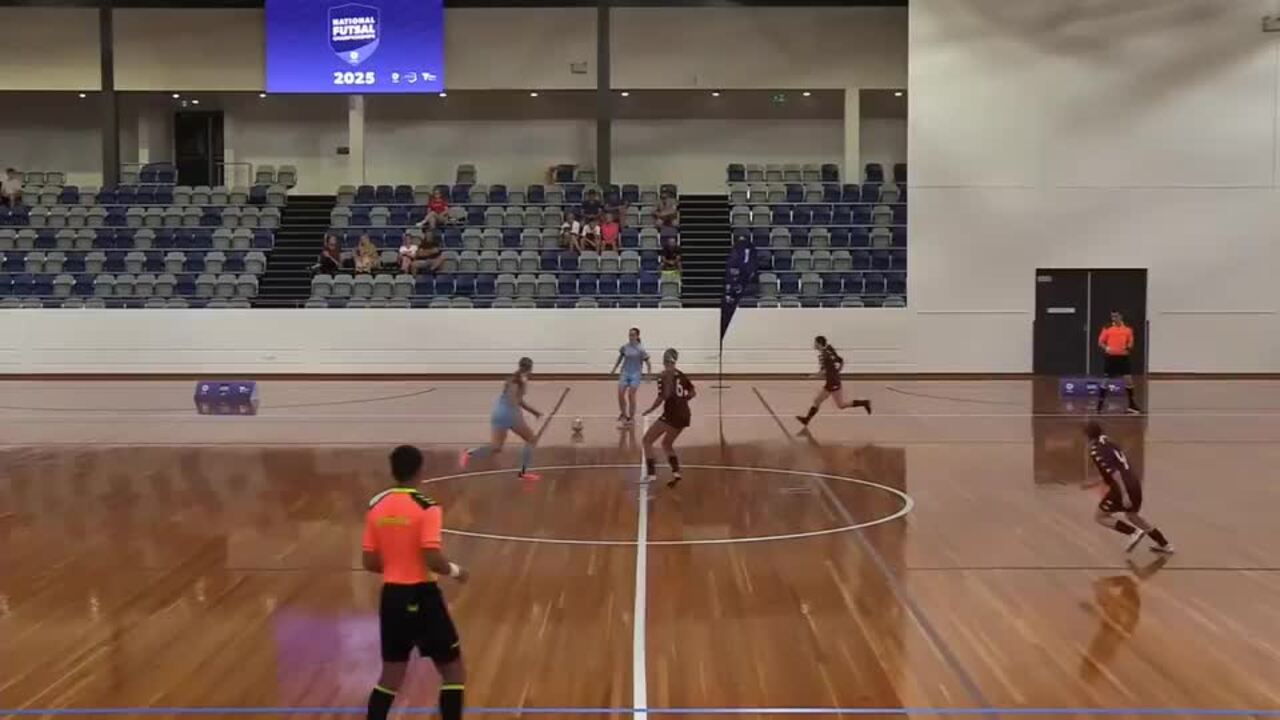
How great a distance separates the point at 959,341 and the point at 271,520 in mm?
19871

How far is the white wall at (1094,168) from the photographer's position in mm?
26719

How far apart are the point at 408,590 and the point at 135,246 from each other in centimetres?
2660

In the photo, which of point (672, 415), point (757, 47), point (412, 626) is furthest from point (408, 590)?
point (757, 47)

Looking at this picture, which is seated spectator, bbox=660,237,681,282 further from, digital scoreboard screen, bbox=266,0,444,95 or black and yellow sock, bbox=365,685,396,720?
black and yellow sock, bbox=365,685,396,720

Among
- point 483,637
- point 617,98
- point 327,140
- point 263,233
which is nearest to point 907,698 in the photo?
point 483,637

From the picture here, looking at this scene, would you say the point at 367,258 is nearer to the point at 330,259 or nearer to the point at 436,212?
the point at 330,259

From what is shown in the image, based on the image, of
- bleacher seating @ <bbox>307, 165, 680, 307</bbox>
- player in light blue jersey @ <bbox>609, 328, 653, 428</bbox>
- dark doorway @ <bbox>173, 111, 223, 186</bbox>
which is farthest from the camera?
dark doorway @ <bbox>173, 111, 223, 186</bbox>

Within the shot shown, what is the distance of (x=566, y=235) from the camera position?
93.6 feet

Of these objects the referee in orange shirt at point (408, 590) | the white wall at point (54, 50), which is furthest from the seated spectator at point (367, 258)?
the referee in orange shirt at point (408, 590)

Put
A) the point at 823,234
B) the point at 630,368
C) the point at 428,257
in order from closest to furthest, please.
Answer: the point at 630,368
the point at 428,257
the point at 823,234

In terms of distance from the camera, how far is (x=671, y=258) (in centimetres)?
2816

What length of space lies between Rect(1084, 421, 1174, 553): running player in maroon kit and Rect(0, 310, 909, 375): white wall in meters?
17.5

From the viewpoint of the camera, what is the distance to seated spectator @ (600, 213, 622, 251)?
2828cm

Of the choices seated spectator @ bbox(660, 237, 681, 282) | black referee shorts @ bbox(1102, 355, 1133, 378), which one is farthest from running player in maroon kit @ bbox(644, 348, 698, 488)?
seated spectator @ bbox(660, 237, 681, 282)
